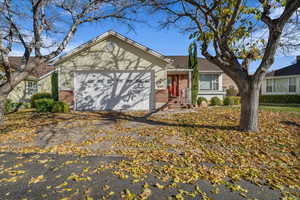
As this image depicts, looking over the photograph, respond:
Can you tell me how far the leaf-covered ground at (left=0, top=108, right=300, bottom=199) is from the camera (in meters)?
2.79

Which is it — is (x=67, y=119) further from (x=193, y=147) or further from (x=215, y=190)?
(x=215, y=190)

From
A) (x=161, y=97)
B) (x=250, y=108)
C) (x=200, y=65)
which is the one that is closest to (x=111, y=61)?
(x=161, y=97)

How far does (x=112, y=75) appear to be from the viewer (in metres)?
10.8

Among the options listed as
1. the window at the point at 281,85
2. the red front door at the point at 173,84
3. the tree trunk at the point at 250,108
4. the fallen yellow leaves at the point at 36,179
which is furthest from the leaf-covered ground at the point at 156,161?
the window at the point at 281,85

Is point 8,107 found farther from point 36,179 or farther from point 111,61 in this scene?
point 36,179

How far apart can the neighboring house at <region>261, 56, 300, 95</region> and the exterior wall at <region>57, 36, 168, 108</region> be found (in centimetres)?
1765

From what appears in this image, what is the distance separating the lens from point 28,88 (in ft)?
55.4

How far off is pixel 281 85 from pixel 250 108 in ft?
63.7

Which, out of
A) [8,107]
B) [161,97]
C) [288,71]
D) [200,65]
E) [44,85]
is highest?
[200,65]

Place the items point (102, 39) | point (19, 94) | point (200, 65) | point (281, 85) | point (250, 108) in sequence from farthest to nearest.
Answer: point (281, 85) → point (200, 65) → point (19, 94) → point (102, 39) → point (250, 108)

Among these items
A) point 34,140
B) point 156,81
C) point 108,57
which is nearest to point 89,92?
point 108,57

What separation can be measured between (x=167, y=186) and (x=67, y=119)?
24.2 feet

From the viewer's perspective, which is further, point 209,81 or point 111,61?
point 209,81

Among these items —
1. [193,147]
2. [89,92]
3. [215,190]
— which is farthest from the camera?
[89,92]
